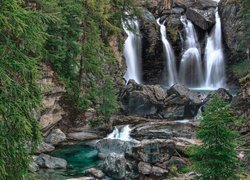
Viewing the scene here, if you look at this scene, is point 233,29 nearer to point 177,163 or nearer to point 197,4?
point 197,4

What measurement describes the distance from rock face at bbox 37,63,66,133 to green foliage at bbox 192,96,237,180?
14543 mm

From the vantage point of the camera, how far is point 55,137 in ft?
80.9

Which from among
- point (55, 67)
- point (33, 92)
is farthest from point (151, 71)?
point (33, 92)

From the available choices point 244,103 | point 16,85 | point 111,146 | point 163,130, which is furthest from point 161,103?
point 16,85

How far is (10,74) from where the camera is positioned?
822 centimetres

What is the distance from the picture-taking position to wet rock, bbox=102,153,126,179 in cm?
1841

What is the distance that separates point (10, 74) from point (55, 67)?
1920 cm

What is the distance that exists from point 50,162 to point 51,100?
21.5 feet

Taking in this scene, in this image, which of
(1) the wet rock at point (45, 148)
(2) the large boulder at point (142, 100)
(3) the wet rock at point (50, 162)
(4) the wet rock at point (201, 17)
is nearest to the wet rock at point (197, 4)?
(4) the wet rock at point (201, 17)

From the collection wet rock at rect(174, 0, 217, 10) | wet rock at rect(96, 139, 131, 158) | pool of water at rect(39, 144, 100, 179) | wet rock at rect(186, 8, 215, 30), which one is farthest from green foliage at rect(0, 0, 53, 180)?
wet rock at rect(174, 0, 217, 10)

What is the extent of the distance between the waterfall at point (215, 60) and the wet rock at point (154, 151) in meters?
23.2

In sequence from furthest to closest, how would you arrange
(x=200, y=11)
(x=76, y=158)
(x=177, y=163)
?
(x=200, y=11) → (x=76, y=158) → (x=177, y=163)

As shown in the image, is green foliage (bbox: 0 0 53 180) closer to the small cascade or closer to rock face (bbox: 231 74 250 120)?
rock face (bbox: 231 74 250 120)

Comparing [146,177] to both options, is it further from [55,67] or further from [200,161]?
[55,67]
